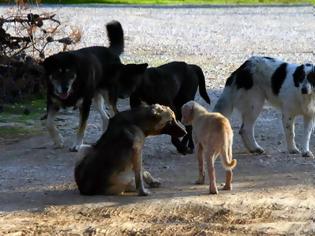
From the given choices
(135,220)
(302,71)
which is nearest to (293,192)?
(135,220)

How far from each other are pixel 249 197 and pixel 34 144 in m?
4.28

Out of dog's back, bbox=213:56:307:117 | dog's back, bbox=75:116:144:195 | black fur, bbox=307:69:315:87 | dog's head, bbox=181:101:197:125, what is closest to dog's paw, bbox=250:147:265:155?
dog's back, bbox=213:56:307:117

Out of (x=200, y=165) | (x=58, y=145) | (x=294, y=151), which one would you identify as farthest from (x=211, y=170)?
(x=58, y=145)

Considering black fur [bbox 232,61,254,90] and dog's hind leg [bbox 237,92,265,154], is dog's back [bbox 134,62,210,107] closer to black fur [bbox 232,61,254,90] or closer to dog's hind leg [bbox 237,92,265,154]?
black fur [bbox 232,61,254,90]

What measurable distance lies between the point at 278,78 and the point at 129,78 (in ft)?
6.43

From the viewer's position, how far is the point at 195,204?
27.6 ft

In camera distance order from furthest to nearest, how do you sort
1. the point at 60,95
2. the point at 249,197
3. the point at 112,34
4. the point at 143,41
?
the point at 143,41 → the point at 112,34 → the point at 60,95 → the point at 249,197

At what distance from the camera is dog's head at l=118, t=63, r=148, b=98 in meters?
11.6

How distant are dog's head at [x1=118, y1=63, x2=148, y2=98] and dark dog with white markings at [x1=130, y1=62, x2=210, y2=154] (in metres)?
0.04

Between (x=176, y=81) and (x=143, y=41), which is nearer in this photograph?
(x=176, y=81)

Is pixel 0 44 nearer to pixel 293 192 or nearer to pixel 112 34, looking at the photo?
pixel 112 34

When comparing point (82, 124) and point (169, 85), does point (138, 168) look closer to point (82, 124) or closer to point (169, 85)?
point (169, 85)

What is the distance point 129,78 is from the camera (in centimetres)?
1170

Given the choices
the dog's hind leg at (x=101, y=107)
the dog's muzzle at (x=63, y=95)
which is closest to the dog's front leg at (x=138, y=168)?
the dog's muzzle at (x=63, y=95)
